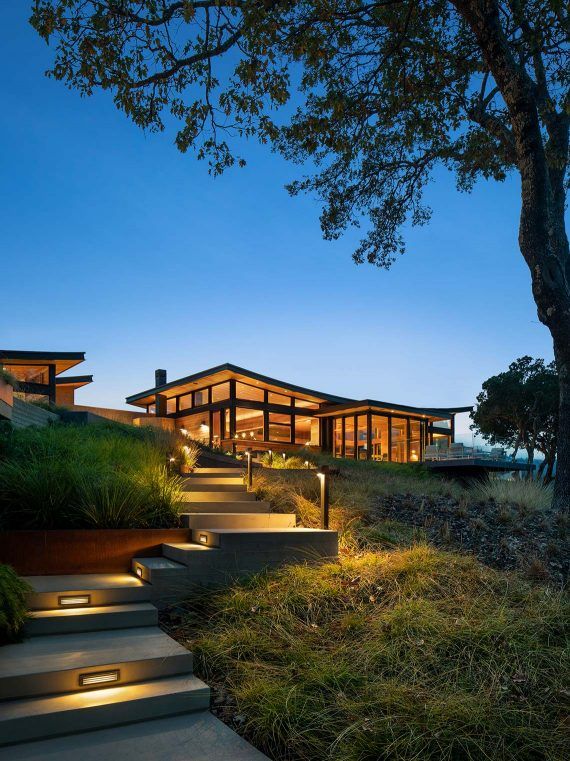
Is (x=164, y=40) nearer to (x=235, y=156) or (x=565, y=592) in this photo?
(x=235, y=156)

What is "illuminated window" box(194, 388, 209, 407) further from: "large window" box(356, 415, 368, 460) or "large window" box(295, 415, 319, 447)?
"large window" box(356, 415, 368, 460)

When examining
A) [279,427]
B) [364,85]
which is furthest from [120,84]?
[279,427]

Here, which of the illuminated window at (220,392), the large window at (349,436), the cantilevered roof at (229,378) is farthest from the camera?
the large window at (349,436)

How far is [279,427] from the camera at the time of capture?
2570cm

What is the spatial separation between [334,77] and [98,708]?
29.8 feet

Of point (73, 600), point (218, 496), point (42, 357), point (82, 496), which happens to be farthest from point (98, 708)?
point (42, 357)

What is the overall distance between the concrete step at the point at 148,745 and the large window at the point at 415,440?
82.6 ft

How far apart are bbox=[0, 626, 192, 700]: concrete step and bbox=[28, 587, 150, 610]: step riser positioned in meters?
0.35

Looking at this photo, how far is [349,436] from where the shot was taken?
1035 inches

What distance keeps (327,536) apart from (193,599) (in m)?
1.47

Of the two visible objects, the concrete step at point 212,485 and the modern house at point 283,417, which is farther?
the modern house at point 283,417

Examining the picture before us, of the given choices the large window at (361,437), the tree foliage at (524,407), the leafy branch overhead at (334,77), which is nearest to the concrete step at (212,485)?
the leafy branch overhead at (334,77)

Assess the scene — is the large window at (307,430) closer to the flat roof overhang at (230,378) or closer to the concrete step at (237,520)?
the flat roof overhang at (230,378)

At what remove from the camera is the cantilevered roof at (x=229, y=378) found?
22.5 m
